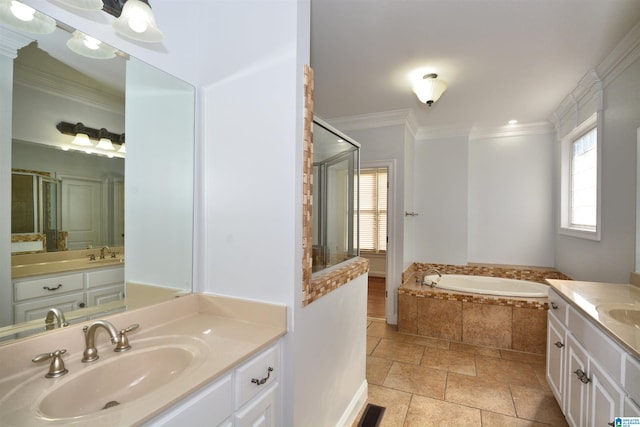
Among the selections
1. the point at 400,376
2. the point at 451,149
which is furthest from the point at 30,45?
the point at 451,149

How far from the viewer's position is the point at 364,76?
2732 millimetres

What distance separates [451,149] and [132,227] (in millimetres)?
4074

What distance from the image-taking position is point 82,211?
3.87 feet

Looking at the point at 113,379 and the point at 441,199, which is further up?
the point at 441,199

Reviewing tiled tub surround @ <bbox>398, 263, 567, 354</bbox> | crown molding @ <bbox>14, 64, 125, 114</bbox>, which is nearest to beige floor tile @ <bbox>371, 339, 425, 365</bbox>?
tiled tub surround @ <bbox>398, 263, 567, 354</bbox>

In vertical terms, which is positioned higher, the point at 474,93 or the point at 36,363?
the point at 474,93

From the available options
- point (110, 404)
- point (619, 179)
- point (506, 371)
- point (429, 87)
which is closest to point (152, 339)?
point (110, 404)

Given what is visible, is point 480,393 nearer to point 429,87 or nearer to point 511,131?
point 429,87

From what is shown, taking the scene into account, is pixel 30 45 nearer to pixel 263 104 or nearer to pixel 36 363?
pixel 263 104

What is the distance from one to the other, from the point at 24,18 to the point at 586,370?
9.00ft

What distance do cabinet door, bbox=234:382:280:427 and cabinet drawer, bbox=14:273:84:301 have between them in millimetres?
775

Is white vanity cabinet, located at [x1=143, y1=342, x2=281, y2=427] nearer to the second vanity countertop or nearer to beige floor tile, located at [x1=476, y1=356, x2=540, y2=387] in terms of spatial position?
the second vanity countertop

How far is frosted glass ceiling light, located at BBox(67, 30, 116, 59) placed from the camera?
44.1 inches

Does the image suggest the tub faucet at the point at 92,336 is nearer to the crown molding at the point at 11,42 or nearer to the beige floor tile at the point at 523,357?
the crown molding at the point at 11,42
